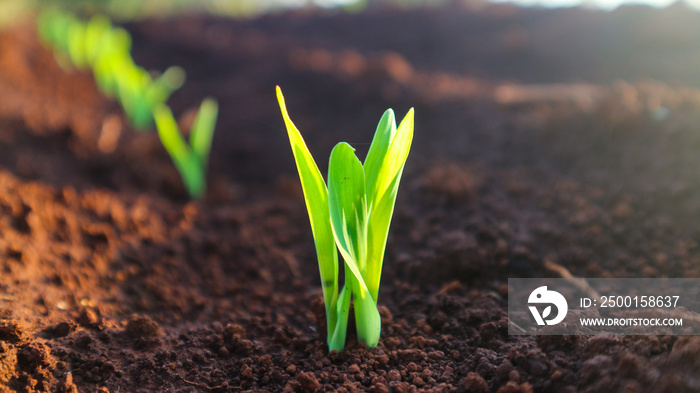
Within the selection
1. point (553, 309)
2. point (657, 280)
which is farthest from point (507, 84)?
point (553, 309)

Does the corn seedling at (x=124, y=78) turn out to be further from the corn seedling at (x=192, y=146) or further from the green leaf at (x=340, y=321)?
the green leaf at (x=340, y=321)

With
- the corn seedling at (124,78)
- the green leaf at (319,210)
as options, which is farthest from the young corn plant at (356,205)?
the corn seedling at (124,78)

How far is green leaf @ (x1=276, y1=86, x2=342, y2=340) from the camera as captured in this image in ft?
3.32

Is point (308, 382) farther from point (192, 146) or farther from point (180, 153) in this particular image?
point (192, 146)

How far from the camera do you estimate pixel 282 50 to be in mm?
5852

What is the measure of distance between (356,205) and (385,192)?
0.25ft

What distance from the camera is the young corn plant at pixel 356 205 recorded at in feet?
3.29

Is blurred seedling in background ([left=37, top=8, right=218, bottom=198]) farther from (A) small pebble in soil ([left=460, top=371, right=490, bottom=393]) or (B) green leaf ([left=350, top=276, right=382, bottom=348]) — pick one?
(A) small pebble in soil ([left=460, top=371, right=490, bottom=393])

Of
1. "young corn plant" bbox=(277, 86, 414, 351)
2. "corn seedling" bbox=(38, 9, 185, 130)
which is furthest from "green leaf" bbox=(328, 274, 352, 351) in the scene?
"corn seedling" bbox=(38, 9, 185, 130)

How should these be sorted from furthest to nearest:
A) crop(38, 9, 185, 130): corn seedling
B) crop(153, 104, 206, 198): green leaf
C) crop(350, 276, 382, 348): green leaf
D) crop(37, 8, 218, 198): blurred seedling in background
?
1. crop(38, 9, 185, 130): corn seedling
2. crop(37, 8, 218, 198): blurred seedling in background
3. crop(153, 104, 206, 198): green leaf
4. crop(350, 276, 382, 348): green leaf

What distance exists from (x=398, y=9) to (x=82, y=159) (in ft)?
19.3

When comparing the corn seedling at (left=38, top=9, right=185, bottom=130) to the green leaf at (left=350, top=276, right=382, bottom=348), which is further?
the corn seedling at (left=38, top=9, right=185, bottom=130)

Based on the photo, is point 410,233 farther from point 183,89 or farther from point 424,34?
point 424,34

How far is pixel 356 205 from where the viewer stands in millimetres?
1045
